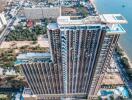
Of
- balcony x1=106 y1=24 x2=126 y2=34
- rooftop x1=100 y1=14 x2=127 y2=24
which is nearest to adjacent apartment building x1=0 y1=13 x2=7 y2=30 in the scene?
rooftop x1=100 y1=14 x2=127 y2=24

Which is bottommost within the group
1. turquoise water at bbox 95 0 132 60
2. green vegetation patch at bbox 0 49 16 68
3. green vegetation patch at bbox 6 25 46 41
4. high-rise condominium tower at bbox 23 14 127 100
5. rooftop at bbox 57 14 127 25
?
turquoise water at bbox 95 0 132 60

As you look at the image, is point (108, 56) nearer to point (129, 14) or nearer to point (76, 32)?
point (76, 32)

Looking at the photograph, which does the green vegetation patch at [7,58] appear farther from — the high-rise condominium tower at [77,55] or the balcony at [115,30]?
the balcony at [115,30]

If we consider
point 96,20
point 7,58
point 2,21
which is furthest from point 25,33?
point 96,20

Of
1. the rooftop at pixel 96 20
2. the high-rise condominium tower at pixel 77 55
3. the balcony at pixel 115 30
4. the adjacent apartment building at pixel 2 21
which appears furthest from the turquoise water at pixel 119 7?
the rooftop at pixel 96 20

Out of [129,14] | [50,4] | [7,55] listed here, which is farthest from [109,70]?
[50,4]

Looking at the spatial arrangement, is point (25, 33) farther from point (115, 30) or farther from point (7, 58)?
point (115, 30)

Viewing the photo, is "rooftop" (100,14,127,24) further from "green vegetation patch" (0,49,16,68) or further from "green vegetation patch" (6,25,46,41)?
"green vegetation patch" (6,25,46,41)

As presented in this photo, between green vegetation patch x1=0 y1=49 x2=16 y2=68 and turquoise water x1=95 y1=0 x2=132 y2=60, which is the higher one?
green vegetation patch x1=0 y1=49 x2=16 y2=68
